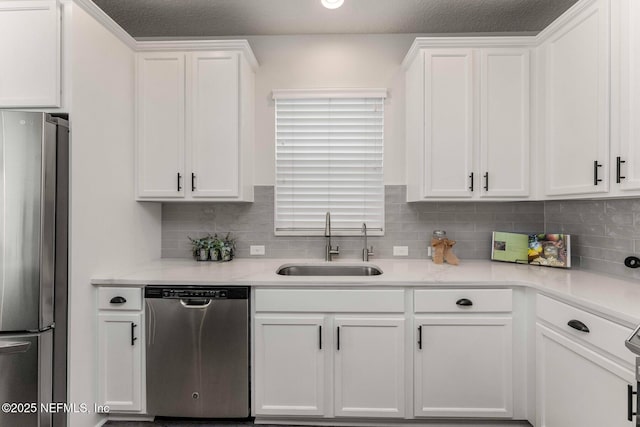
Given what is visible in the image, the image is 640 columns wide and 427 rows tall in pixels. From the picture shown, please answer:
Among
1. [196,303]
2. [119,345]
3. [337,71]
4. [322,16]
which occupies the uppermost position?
[322,16]

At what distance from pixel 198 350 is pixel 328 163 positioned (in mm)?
1697

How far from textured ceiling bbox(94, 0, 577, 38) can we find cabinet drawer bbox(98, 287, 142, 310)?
2044mm

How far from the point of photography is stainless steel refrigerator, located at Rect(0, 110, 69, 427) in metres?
1.63

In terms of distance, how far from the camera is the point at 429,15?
2471 millimetres

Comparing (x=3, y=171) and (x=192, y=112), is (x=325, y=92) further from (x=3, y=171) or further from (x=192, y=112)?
(x=3, y=171)

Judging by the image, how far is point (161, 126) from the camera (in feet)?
7.79

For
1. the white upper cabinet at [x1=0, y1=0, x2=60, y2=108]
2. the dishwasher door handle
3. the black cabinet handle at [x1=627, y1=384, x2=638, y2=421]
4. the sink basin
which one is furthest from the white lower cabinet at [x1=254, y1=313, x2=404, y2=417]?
the white upper cabinet at [x1=0, y1=0, x2=60, y2=108]

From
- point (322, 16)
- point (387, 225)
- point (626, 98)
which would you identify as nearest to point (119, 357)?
point (387, 225)

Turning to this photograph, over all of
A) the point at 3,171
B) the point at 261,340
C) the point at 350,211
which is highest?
the point at 3,171

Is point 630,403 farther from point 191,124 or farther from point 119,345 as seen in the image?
point 191,124

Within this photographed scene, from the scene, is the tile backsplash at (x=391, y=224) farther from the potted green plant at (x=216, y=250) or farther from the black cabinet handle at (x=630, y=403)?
the black cabinet handle at (x=630, y=403)

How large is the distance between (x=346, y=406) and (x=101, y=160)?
2180 millimetres

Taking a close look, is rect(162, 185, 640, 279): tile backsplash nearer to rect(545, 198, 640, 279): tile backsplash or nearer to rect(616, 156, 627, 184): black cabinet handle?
rect(545, 198, 640, 279): tile backsplash

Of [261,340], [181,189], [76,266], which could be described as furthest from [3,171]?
[261,340]
